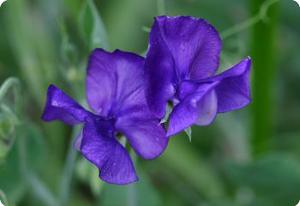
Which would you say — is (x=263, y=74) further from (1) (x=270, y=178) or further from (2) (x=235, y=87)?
(2) (x=235, y=87)

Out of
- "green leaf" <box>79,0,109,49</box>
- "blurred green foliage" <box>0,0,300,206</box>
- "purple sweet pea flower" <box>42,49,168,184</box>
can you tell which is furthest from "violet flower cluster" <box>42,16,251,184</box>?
"blurred green foliage" <box>0,0,300,206</box>

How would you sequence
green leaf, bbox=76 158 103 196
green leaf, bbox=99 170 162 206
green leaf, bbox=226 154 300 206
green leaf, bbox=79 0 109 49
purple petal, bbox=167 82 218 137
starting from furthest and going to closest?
green leaf, bbox=226 154 300 206 → green leaf, bbox=99 170 162 206 → green leaf, bbox=76 158 103 196 → green leaf, bbox=79 0 109 49 → purple petal, bbox=167 82 218 137

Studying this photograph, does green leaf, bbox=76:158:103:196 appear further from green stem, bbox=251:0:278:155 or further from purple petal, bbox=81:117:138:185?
green stem, bbox=251:0:278:155

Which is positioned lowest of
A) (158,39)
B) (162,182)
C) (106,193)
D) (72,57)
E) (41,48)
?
(162,182)

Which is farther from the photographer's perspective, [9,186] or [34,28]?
[34,28]

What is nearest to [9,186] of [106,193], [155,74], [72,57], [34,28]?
[106,193]

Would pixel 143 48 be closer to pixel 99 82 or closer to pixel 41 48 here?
pixel 41 48

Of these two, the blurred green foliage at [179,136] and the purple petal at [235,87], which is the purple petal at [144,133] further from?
the blurred green foliage at [179,136]
